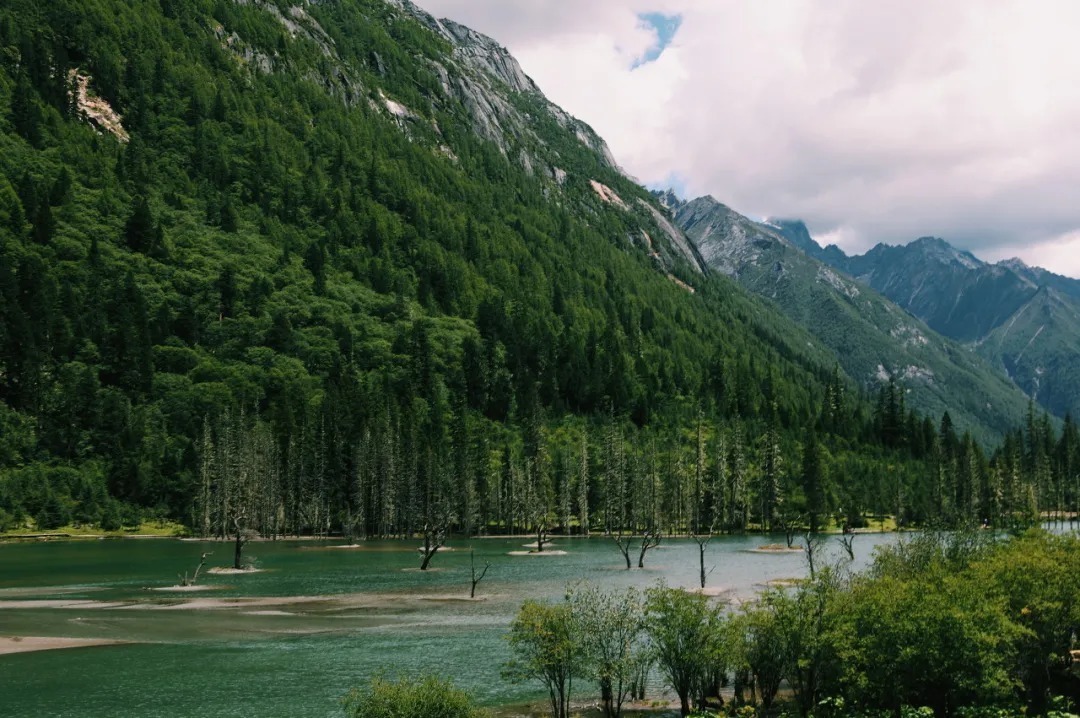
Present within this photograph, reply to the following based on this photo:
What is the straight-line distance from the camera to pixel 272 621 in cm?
8462

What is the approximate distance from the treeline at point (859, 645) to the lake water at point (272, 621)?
1046cm

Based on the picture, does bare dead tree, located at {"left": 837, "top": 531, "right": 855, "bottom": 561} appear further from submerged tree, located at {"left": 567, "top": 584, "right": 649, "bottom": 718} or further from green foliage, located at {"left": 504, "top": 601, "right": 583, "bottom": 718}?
green foliage, located at {"left": 504, "top": 601, "right": 583, "bottom": 718}

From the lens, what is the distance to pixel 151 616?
86812 millimetres

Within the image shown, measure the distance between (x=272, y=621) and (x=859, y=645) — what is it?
193 ft

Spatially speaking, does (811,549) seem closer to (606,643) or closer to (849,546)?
(849,546)

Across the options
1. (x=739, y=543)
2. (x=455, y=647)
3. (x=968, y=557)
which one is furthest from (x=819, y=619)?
(x=739, y=543)

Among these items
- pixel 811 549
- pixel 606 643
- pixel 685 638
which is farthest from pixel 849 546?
pixel 606 643

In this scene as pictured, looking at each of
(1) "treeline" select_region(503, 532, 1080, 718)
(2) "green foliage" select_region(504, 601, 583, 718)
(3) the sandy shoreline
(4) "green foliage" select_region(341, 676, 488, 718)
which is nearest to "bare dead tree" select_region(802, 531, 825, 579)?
(1) "treeline" select_region(503, 532, 1080, 718)

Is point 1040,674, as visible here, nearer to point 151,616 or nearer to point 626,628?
point 626,628

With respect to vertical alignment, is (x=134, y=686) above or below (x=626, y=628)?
below

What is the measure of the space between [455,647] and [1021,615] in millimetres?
42052

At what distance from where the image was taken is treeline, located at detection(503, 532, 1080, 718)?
1745 inches

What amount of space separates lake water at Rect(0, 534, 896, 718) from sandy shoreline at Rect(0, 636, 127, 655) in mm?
1475

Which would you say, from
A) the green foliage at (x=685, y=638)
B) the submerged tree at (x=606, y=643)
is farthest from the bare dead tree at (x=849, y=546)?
the submerged tree at (x=606, y=643)
